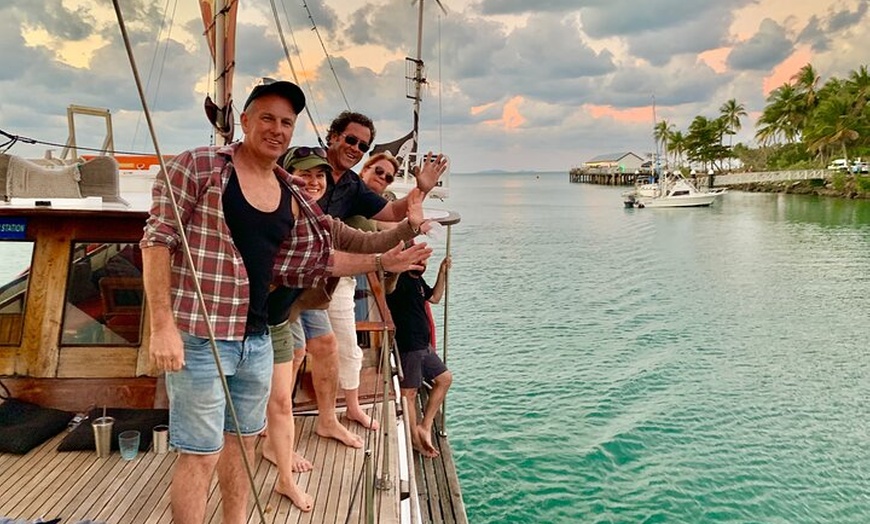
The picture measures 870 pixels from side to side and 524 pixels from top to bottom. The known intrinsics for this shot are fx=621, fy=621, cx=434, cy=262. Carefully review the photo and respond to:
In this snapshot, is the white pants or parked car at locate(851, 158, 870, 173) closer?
the white pants

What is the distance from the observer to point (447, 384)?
621cm

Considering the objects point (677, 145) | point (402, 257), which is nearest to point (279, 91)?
point (402, 257)

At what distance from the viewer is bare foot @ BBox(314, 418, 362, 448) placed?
4.29 m

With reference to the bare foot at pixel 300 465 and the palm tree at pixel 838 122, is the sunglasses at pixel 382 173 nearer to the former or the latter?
the bare foot at pixel 300 465

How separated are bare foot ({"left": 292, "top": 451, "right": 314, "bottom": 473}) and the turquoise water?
169 inches

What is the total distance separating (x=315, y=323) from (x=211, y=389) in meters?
1.55

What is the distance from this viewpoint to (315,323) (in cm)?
408

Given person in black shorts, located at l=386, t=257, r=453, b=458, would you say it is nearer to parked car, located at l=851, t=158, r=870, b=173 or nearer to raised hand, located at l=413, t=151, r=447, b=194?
raised hand, located at l=413, t=151, r=447, b=194

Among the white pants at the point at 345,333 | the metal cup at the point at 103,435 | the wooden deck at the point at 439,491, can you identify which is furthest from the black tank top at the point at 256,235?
the wooden deck at the point at 439,491

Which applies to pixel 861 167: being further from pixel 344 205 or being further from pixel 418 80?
pixel 344 205

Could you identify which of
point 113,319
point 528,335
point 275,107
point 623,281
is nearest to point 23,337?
point 113,319

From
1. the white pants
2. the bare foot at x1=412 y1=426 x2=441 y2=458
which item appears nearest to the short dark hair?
the white pants

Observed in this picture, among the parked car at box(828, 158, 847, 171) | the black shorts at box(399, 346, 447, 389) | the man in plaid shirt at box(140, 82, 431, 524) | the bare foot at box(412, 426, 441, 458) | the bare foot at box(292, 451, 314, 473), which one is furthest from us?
the parked car at box(828, 158, 847, 171)

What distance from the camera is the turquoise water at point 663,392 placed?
8.12 meters
